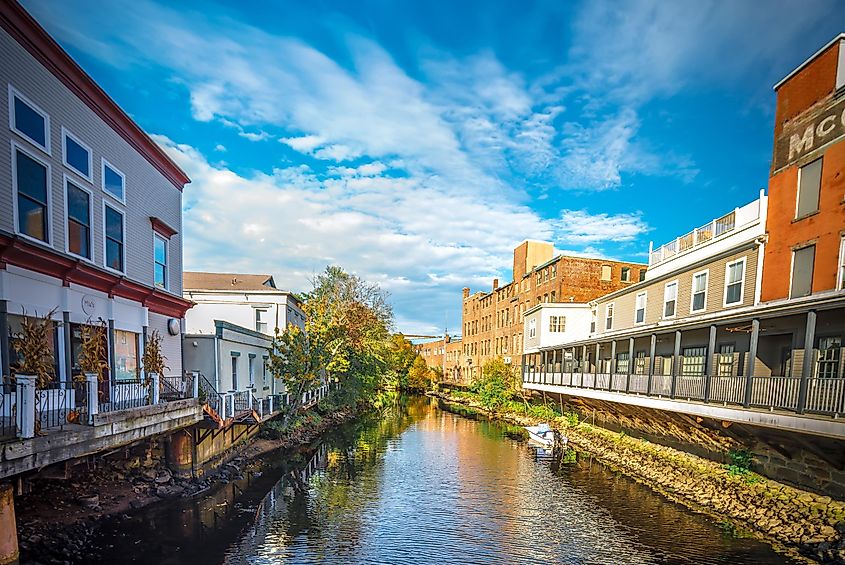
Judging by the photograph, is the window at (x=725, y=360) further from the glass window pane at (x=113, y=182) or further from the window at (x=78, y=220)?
the glass window pane at (x=113, y=182)

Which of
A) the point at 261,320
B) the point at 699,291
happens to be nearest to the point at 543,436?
the point at 699,291

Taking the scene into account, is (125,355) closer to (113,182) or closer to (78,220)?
(78,220)

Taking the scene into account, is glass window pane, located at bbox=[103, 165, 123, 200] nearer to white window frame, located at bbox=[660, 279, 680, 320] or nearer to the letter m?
the letter m

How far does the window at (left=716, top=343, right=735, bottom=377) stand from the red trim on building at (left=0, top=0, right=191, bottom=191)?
24.9 meters

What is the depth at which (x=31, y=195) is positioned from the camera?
1123 cm

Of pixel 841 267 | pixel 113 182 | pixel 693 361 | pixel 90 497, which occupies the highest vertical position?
pixel 113 182

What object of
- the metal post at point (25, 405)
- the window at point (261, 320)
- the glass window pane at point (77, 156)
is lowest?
the window at point (261, 320)

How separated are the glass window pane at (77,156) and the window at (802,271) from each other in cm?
2441

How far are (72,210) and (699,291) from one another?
25.3 metres

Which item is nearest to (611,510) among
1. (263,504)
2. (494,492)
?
(494,492)

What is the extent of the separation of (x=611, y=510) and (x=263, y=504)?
13.1 m

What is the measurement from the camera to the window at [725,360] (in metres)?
18.0

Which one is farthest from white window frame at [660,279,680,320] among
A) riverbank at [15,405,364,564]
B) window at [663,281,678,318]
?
riverbank at [15,405,364,564]

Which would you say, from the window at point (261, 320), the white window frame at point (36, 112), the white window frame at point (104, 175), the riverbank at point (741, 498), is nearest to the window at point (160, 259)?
the white window frame at point (104, 175)
